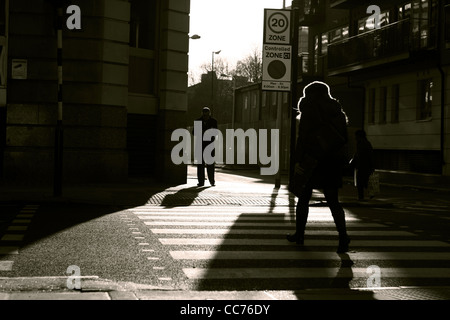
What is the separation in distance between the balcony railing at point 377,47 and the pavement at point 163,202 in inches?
201

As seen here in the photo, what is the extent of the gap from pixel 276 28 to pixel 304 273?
552 inches

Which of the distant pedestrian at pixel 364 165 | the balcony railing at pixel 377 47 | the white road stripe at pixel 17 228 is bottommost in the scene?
the white road stripe at pixel 17 228

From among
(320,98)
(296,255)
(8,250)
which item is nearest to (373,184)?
(320,98)

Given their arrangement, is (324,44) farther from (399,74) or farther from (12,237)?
(12,237)

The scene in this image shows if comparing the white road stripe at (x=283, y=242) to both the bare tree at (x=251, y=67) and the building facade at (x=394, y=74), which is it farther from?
the bare tree at (x=251, y=67)

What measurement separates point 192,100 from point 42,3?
95737mm

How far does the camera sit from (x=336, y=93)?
39.7 metres

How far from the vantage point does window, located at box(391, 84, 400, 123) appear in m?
34.8

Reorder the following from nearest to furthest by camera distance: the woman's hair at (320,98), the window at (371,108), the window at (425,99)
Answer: the woman's hair at (320,98) → the window at (425,99) → the window at (371,108)

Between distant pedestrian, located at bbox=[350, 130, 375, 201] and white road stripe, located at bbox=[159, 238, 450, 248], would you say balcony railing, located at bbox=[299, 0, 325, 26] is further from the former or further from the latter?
white road stripe, located at bbox=[159, 238, 450, 248]

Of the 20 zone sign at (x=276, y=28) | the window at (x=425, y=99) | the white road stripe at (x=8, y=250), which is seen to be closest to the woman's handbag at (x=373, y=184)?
the 20 zone sign at (x=276, y=28)

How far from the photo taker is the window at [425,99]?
3172 centimetres

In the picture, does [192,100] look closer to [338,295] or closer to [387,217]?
[387,217]
